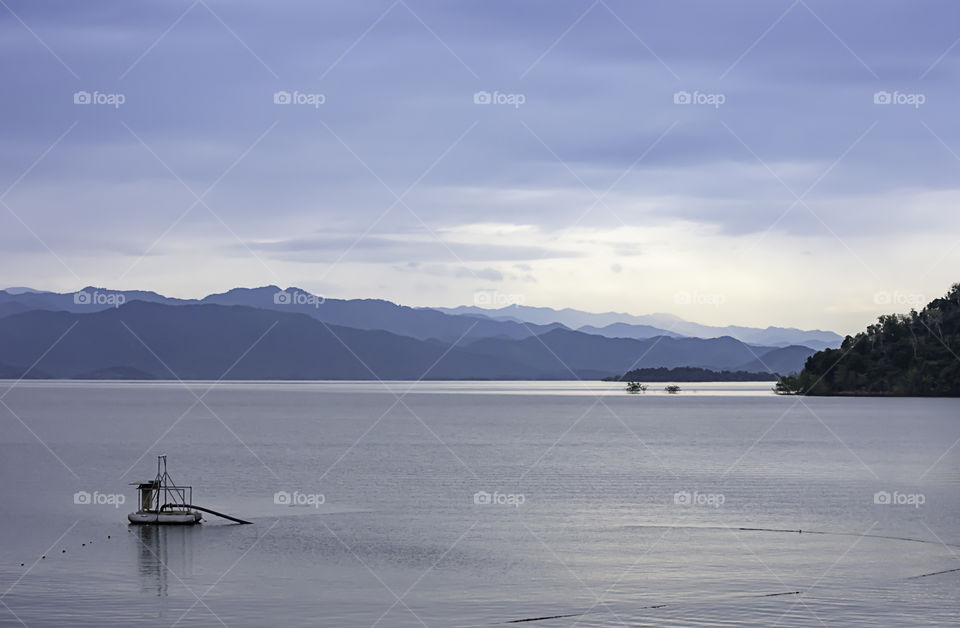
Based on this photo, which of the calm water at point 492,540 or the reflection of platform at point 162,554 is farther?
the reflection of platform at point 162,554

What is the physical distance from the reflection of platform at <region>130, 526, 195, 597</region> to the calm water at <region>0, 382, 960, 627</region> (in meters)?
0.20

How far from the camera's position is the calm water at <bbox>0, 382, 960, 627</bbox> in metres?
34.2

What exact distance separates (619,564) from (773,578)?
5790 millimetres

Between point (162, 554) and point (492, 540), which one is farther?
point (492, 540)

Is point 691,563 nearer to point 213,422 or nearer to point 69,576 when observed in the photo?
point 69,576

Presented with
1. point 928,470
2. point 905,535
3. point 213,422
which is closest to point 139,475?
point 905,535

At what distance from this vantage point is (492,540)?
4822 centimetres

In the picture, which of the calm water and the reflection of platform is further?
the reflection of platform

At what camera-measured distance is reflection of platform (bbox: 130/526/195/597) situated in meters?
39.2

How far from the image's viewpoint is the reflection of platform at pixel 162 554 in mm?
39219

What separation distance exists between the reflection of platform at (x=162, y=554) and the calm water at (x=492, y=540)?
195 millimetres

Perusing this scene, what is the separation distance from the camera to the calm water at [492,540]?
34.2m

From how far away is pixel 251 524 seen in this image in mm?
53125

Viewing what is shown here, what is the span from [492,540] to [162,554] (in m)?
13.7
